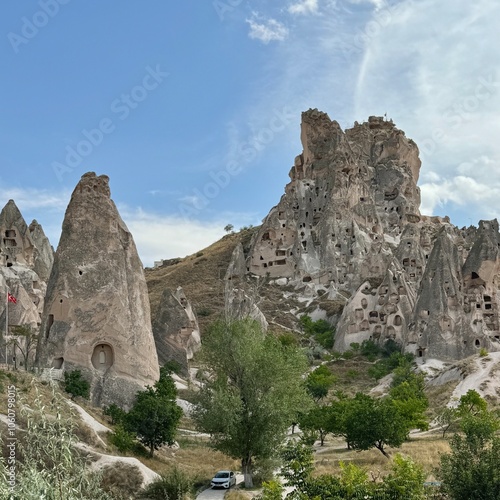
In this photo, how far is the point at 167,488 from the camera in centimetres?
1803

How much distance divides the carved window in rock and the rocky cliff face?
95.8ft

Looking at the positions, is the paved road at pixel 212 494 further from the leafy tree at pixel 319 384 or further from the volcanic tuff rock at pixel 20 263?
the volcanic tuff rock at pixel 20 263

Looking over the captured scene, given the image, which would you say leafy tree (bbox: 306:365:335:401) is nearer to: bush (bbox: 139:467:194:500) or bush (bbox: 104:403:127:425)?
bush (bbox: 104:403:127:425)

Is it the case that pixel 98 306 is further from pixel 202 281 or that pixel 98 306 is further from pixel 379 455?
pixel 202 281

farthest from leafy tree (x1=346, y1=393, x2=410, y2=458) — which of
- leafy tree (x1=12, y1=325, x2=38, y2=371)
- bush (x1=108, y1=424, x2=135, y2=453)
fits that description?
leafy tree (x1=12, y1=325, x2=38, y2=371)

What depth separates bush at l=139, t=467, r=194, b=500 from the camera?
58.4 ft

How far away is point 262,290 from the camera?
236 ft

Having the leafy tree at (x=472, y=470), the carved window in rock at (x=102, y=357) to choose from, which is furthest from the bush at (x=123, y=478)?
the carved window in rock at (x=102, y=357)

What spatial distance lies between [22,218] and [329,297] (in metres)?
30.5

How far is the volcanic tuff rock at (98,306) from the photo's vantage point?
28.4m

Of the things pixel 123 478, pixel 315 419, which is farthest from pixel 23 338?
pixel 123 478

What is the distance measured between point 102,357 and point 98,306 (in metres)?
2.19

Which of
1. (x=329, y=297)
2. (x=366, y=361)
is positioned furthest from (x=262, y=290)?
(x=366, y=361)

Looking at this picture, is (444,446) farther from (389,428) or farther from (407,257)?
(407,257)
